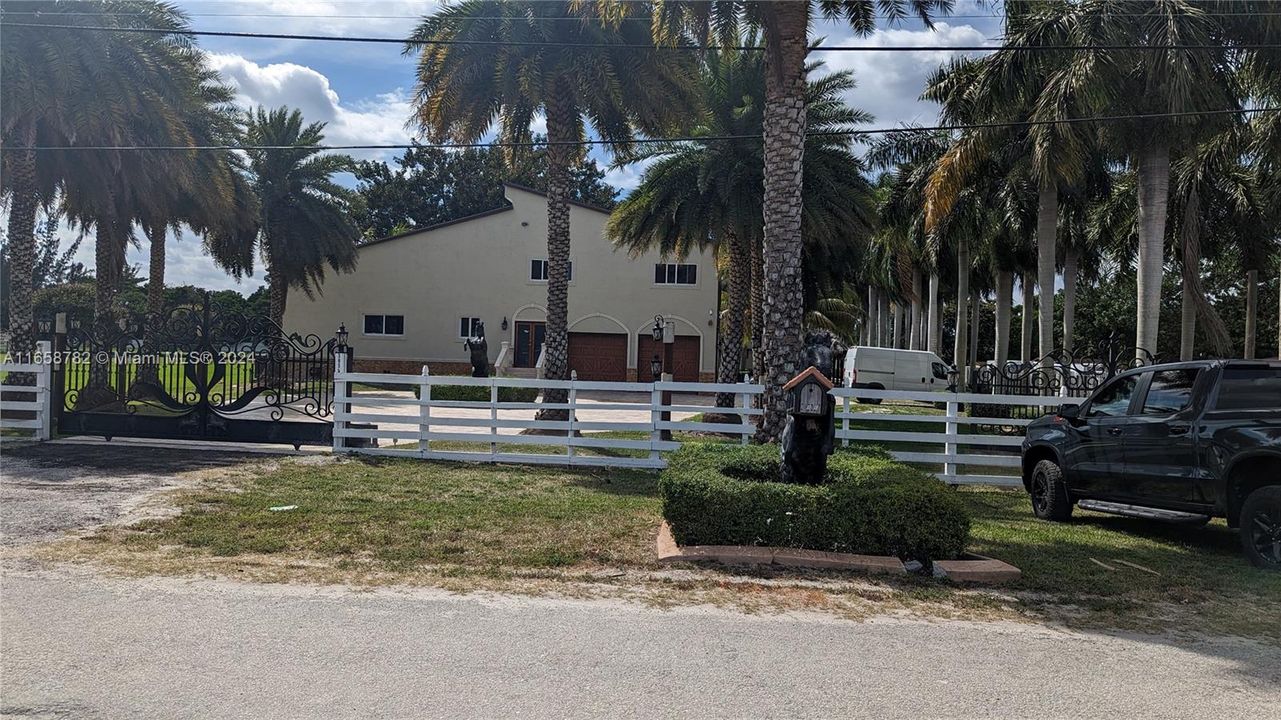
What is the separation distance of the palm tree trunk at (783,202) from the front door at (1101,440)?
333 centimetres

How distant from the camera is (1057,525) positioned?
10258mm

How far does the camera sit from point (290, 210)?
35.7 metres

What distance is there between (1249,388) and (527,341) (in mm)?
33819

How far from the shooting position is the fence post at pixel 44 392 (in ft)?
48.6

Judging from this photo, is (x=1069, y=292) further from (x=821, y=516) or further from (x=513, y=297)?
(x=821, y=516)

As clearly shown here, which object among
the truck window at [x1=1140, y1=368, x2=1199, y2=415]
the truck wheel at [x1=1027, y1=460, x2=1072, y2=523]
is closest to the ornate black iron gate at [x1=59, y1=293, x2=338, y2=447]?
the truck wheel at [x1=1027, y1=460, x2=1072, y2=523]

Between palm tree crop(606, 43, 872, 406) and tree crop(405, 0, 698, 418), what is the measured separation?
78.3 inches

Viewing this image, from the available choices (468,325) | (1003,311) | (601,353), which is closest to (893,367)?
(1003,311)

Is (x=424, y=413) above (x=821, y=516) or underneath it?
above

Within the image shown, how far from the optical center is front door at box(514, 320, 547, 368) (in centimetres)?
4031

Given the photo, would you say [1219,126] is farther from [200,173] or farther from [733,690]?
[200,173]

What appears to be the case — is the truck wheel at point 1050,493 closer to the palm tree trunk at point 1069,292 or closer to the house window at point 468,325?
the palm tree trunk at point 1069,292

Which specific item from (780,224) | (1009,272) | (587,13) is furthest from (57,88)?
(1009,272)

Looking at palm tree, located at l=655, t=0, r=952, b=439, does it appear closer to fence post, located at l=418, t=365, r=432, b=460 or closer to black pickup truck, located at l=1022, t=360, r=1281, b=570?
black pickup truck, located at l=1022, t=360, r=1281, b=570
